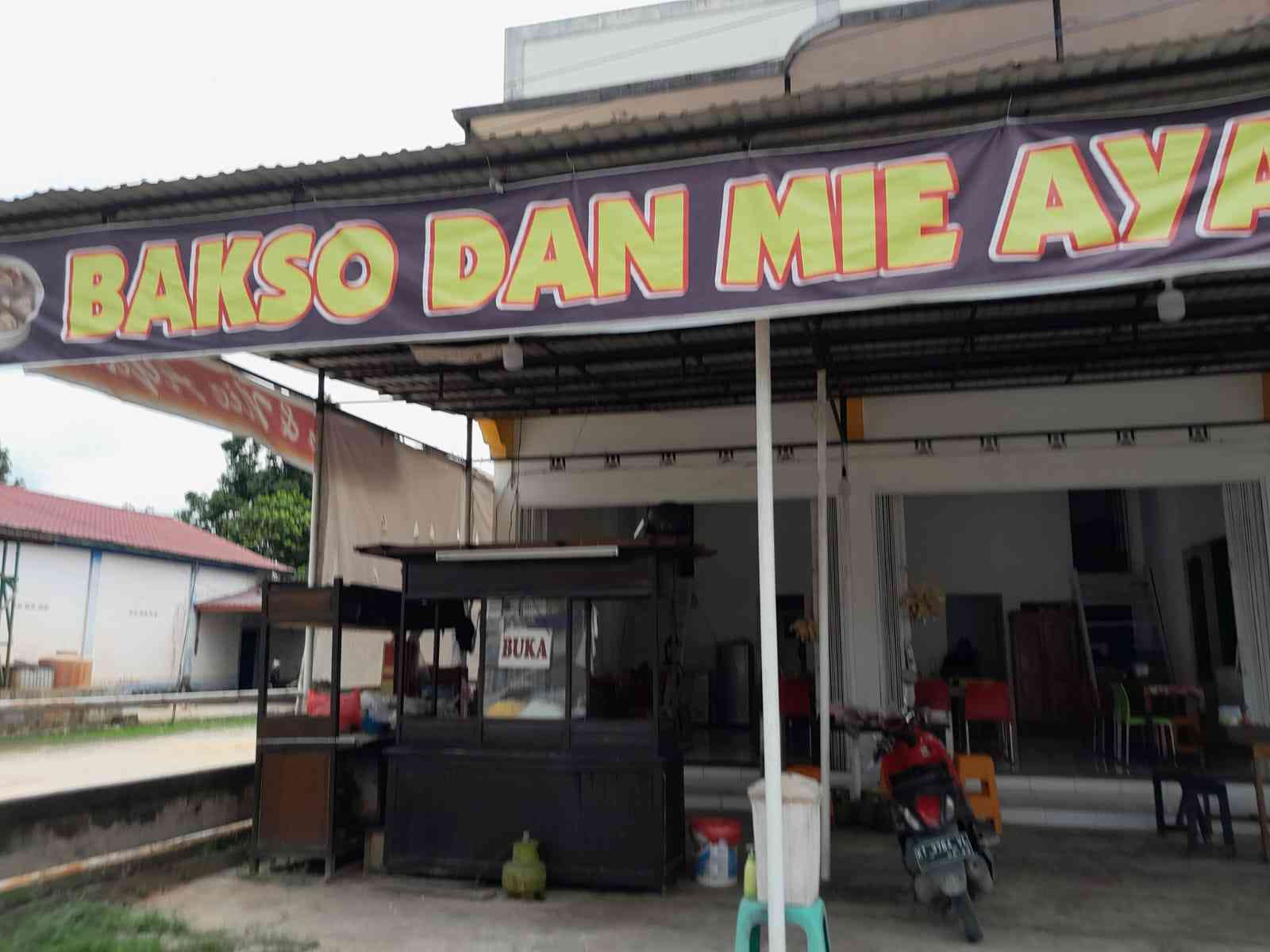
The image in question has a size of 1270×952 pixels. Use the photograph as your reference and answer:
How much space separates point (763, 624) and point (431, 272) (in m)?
2.18

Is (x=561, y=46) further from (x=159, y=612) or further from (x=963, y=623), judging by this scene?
(x=159, y=612)

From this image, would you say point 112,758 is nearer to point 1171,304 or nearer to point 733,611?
point 733,611

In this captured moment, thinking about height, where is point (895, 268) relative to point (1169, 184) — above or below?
below

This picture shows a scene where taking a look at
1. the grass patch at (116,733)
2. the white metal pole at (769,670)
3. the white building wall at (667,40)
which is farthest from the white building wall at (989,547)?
the grass patch at (116,733)

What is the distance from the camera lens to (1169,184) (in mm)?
3586

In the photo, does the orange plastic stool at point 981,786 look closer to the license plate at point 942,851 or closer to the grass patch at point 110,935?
the license plate at point 942,851

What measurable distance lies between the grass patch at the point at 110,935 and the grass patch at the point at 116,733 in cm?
972

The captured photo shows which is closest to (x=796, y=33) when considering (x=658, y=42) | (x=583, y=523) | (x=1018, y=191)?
(x=658, y=42)

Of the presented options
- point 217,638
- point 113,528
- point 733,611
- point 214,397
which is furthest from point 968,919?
point 113,528

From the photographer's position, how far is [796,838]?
4.10m

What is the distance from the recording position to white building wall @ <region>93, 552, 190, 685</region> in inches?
810

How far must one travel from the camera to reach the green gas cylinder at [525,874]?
5402mm

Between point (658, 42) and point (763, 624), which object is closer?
point (763, 624)

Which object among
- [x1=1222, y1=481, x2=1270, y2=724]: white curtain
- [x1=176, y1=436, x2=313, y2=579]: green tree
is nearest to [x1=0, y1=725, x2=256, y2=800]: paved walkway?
[x1=1222, y1=481, x2=1270, y2=724]: white curtain
